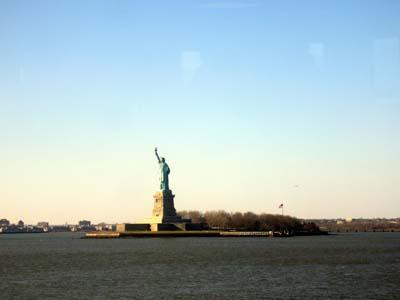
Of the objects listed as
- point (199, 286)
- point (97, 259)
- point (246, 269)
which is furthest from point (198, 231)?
point (199, 286)

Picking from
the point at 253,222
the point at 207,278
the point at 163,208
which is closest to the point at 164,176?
the point at 163,208

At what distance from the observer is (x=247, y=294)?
103ft

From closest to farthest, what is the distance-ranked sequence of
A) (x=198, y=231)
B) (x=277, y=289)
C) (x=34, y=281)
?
(x=277, y=289) < (x=34, y=281) < (x=198, y=231)

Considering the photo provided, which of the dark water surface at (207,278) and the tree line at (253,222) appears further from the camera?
the tree line at (253,222)

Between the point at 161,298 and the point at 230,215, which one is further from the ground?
the point at 230,215

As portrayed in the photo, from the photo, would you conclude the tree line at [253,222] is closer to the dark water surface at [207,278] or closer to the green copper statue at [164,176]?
the green copper statue at [164,176]

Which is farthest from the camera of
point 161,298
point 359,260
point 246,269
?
point 359,260

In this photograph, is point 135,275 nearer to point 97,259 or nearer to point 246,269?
point 246,269

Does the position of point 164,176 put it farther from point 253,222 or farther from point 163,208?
point 253,222

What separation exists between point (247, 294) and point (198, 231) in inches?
2798

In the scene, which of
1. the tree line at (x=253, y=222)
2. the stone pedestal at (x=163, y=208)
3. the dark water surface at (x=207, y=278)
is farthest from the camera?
the tree line at (x=253, y=222)

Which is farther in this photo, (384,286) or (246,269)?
(246,269)

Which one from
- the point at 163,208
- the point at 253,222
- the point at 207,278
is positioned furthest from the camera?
the point at 253,222

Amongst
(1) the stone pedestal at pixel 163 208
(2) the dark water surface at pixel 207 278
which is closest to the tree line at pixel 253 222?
(1) the stone pedestal at pixel 163 208
